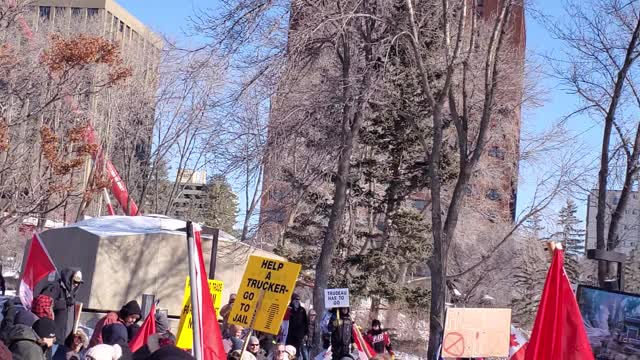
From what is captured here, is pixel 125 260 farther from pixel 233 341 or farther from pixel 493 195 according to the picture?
pixel 493 195

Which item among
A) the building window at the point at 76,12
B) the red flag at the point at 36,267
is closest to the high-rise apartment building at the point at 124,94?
the building window at the point at 76,12

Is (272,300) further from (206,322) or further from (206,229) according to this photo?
(206,229)

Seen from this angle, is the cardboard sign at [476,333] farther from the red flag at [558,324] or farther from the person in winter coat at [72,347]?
the person in winter coat at [72,347]

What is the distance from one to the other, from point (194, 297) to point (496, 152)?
25215mm

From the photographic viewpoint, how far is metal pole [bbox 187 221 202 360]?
705 centimetres

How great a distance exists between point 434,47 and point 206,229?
444 inches

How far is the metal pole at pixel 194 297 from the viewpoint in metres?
7.05

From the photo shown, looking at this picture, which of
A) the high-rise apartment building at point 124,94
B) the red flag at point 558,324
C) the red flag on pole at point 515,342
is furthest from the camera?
the high-rise apartment building at point 124,94

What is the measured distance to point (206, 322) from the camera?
7.70m

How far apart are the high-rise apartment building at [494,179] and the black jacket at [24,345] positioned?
17089mm

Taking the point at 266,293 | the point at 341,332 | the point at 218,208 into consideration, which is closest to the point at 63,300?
the point at 266,293

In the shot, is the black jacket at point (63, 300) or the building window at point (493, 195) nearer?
the black jacket at point (63, 300)

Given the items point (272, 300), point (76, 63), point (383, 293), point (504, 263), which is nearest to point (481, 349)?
point (272, 300)

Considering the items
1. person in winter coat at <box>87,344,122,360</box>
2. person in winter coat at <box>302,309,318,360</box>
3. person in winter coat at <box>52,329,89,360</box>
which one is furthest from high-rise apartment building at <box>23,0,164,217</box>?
person in winter coat at <box>87,344,122,360</box>
